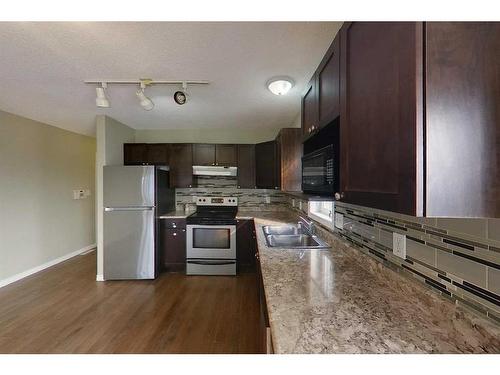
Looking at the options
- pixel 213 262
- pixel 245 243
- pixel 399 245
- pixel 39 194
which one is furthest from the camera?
pixel 39 194

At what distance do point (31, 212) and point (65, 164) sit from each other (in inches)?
38.3

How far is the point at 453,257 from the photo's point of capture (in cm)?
81

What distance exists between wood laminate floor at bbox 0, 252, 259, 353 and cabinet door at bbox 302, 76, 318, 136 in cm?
173

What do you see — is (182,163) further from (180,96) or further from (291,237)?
(291,237)

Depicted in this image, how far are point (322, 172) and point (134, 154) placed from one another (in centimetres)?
344

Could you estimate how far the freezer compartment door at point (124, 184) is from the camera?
3.18 meters

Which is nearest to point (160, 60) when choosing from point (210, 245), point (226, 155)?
point (226, 155)

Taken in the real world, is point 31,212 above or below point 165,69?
below

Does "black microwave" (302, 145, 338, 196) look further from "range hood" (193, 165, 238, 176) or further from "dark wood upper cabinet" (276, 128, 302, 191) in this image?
"range hood" (193, 165, 238, 176)

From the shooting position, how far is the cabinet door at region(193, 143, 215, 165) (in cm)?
387

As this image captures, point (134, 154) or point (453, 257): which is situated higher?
point (134, 154)
